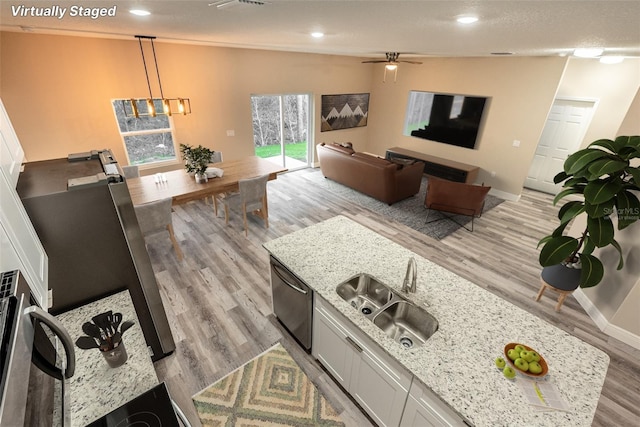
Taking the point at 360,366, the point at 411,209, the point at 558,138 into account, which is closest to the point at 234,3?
the point at 360,366

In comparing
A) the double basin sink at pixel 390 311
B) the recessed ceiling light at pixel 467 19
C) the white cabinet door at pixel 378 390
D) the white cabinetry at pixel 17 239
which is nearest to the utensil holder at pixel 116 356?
the white cabinetry at pixel 17 239

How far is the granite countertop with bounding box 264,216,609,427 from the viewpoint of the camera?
1386 millimetres

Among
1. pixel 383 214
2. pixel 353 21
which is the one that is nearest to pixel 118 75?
pixel 353 21

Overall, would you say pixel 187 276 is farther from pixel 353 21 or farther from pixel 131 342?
pixel 353 21

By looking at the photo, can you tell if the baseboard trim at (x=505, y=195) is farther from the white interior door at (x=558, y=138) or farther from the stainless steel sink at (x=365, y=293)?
the stainless steel sink at (x=365, y=293)

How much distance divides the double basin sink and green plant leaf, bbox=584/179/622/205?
76.4 inches

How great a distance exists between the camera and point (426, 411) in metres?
1.58

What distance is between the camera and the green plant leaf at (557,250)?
283 centimetres

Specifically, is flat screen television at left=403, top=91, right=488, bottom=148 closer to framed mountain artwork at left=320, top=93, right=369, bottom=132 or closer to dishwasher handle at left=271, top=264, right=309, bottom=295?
framed mountain artwork at left=320, top=93, right=369, bottom=132

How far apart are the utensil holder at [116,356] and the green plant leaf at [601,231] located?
12.6ft

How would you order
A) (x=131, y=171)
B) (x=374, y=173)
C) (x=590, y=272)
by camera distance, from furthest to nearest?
(x=374, y=173) < (x=131, y=171) < (x=590, y=272)

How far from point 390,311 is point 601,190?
7.21 feet

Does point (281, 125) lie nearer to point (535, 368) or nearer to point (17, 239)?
point (17, 239)

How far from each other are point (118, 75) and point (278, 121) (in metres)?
3.22
